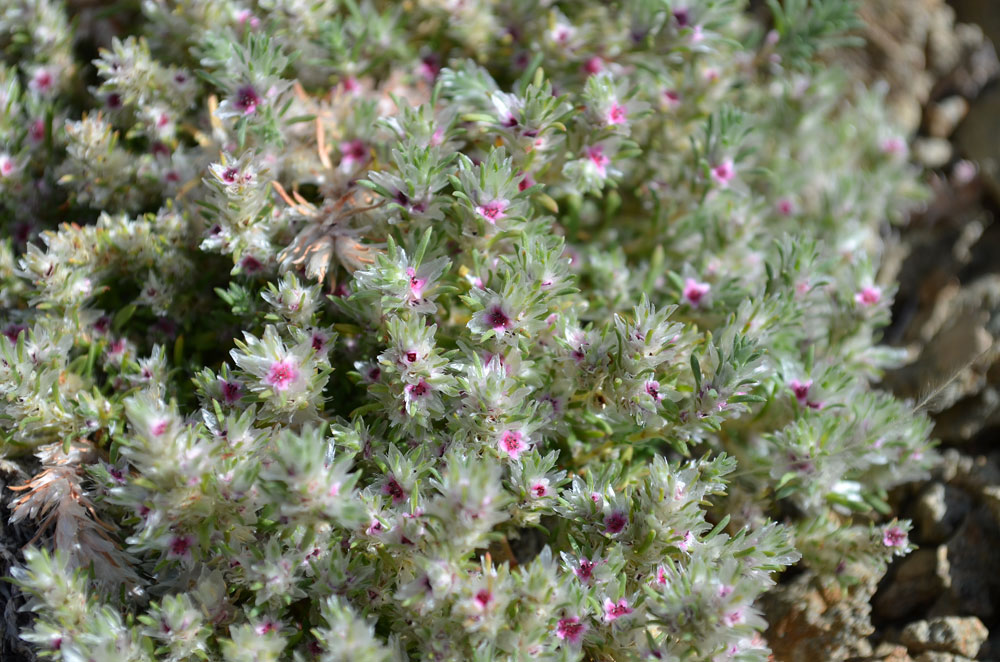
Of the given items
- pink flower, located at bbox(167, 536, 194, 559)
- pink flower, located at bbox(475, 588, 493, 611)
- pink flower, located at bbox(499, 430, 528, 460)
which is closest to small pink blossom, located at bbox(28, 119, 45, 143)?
pink flower, located at bbox(167, 536, 194, 559)

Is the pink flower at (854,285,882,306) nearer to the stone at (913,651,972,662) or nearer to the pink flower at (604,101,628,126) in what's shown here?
the pink flower at (604,101,628,126)

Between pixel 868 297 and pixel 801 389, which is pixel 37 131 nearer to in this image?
pixel 801 389

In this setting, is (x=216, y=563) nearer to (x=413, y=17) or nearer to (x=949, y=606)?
(x=413, y=17)

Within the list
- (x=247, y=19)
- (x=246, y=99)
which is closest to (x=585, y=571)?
(x=246, y=99)

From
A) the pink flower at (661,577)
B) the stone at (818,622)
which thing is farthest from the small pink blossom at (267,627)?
the stone at (818,622)

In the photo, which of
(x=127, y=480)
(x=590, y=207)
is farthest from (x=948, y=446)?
(x=127, y=480)

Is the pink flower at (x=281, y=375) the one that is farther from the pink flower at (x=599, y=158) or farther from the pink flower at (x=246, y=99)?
the pink flower at (x=599, y=158)
